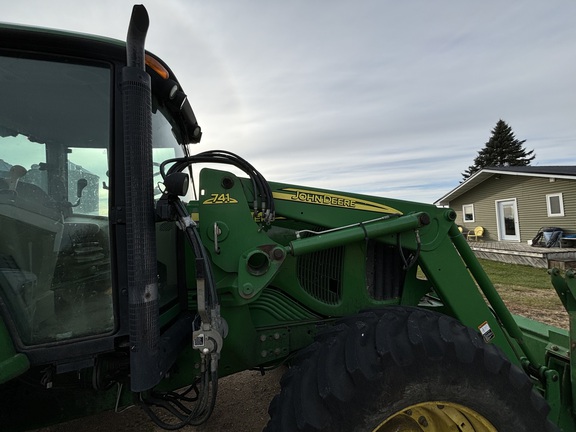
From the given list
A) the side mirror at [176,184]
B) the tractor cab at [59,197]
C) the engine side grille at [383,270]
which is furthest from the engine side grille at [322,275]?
the tractor cab at [59,197]

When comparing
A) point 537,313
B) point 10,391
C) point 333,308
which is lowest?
point 537,313

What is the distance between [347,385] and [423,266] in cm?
97

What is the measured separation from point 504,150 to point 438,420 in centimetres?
4961

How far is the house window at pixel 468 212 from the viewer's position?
1873cm

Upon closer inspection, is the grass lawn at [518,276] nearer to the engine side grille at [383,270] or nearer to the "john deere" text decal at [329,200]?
the engine side grille at [383,270]

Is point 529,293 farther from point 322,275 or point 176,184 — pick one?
point 176,184

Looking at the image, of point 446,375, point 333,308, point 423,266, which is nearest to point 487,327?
point 423,266

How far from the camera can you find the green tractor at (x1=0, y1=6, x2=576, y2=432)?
4.95 feet

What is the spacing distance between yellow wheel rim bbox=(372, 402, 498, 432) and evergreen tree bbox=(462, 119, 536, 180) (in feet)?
155

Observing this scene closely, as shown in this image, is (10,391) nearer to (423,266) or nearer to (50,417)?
(50,417)

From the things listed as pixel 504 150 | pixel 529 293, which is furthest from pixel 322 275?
pixel 504 150

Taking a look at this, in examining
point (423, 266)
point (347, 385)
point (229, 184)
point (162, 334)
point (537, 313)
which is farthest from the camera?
point (537, 313)

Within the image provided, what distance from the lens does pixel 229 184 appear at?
1978 millimetres

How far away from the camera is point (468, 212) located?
19016mm
